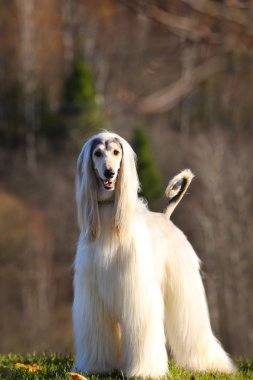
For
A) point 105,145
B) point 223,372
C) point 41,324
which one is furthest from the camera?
point 41,324

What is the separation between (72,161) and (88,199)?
23501 millimetres

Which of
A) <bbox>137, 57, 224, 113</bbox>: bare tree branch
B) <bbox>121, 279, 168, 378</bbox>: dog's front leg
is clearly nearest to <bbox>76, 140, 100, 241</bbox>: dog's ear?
<bbox>121, 279, 168, 378</bbox>: dog's front leg

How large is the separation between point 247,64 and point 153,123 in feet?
93.4

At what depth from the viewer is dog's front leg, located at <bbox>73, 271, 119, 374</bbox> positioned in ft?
15.8

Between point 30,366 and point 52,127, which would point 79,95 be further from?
point 30,366

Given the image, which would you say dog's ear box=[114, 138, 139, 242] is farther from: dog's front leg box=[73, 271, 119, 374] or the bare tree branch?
the bare tree branch

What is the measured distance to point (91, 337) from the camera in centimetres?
486

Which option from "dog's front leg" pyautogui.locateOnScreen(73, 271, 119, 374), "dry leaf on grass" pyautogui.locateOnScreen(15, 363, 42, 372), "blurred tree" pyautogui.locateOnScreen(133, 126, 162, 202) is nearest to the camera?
"dog's front leg" pyautogui.locateOnScreen(73, 271, 119, 374)

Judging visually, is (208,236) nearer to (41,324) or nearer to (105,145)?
(41,324)

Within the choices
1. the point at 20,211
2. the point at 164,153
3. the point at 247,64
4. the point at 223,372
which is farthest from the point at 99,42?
the point at 247,64

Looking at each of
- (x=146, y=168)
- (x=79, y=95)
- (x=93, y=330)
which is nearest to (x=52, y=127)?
(x=79, y=95)

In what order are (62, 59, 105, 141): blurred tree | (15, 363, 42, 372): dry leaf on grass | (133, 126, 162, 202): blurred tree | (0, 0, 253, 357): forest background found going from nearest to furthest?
(15, 363, 42, 372): dry leaf on grass, (133, 126, 162, 202): blurred tree, (0, 0, 253, 357): forest background, (62, 59, 105, 141): blurred tree

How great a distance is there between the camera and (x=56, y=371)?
5.20m

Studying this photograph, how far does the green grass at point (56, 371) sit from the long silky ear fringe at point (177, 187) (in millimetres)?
960
